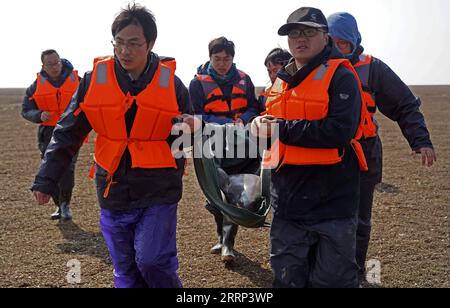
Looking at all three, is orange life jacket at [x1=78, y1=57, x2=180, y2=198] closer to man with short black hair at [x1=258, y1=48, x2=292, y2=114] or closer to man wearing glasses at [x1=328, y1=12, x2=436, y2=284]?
man wearing glasses at [x1=328, y1=12, x2=436, y2=284]

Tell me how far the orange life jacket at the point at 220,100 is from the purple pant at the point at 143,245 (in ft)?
7.50

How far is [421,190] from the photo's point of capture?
9.86 metres

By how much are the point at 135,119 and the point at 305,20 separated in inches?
54.9

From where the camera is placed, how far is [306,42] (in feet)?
12.4

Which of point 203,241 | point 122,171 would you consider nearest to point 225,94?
point 203,241

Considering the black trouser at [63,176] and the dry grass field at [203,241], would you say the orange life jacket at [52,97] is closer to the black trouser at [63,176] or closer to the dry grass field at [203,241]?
the black trouser at [63,176]

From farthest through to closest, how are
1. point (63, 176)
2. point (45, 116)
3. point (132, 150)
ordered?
point (63, 176)
point (45, 116)
point (132, 150)

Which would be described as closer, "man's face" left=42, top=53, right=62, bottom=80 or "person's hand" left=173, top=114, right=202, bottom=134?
"person's hand" left=173, top=114, right=202, bottom=134

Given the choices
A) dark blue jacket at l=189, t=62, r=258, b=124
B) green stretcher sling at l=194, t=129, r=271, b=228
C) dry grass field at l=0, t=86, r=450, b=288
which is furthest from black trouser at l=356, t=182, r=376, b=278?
dark blue jacket at l=189, t=62, r=258, b=124

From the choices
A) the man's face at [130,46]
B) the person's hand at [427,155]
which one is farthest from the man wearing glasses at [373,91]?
the man's face at [130,46]

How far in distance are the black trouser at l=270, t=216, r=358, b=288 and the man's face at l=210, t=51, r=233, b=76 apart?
266 cm

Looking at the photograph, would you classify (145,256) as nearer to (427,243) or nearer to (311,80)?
(311,80)

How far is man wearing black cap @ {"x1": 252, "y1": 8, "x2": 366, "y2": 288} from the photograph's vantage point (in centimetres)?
365

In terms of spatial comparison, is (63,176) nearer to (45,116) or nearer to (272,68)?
(45,116)
